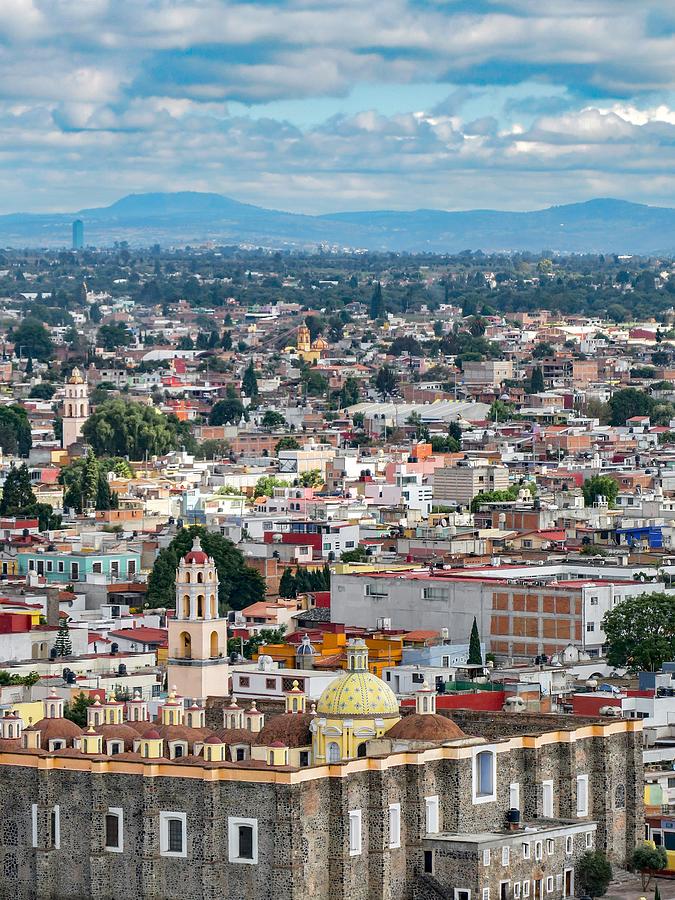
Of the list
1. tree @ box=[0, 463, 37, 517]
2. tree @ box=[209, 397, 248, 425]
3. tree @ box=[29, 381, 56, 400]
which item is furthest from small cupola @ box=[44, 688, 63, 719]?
tree @ box=[29, 381, 56, 400]

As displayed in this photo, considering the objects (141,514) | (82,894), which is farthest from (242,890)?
(141,514)

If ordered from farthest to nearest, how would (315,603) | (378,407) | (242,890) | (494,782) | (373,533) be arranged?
(378,407) < (373,533) < (315,603) < (494,782) < (242,890)

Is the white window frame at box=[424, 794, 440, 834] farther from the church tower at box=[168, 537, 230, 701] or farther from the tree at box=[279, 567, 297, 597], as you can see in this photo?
the tree at box=[279, 567, 297, 597]

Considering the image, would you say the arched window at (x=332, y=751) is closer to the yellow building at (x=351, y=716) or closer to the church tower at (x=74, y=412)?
the yellow building at (x=351, y=716)

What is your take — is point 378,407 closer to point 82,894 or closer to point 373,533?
point 373,533

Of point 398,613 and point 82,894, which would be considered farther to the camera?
point 398,613

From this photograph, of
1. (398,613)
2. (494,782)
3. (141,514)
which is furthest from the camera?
(141,514)

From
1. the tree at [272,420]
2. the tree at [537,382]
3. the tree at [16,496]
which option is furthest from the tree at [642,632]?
the tree at [537,382]
